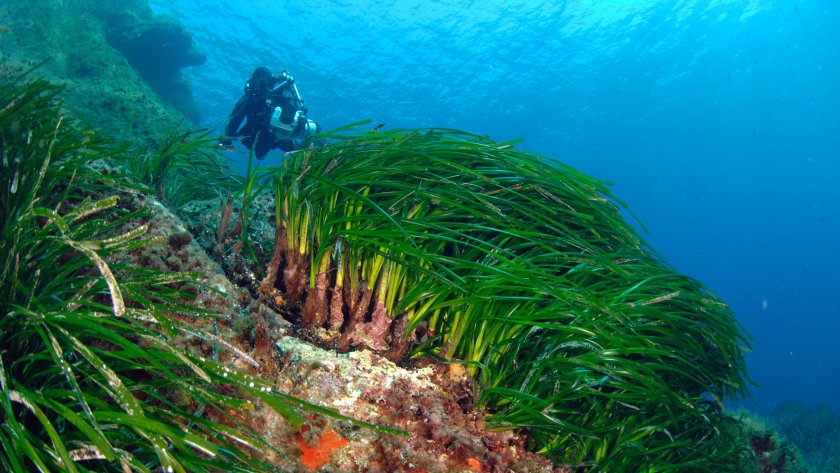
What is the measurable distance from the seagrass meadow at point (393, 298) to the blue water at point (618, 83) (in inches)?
1332

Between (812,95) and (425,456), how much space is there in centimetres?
9540

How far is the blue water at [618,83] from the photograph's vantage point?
43.2 meters

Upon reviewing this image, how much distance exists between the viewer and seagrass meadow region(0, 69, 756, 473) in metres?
1.17

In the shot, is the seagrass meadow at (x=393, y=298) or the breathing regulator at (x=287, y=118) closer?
the seagrass meadow at (x=393, y=298)

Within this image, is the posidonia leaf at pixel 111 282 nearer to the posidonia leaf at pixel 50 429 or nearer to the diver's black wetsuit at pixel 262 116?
the posidonia leaf at pixel 50 429

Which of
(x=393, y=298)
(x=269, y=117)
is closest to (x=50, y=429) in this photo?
(x=393, y=298)

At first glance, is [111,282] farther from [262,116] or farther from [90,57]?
[90,57]

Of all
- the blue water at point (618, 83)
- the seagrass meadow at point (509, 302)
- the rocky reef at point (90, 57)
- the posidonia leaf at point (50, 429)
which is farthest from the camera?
the blue water at point (618, 83)

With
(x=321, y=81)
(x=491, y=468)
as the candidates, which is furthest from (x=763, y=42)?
(x=491, y=468)

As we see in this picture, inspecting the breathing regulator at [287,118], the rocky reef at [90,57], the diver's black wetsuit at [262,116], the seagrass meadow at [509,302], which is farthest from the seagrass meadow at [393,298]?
the rocky reef at [90,57]

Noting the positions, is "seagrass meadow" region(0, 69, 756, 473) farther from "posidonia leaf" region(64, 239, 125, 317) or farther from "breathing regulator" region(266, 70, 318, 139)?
"breathing regulator" region(266, 70, 318, 139)

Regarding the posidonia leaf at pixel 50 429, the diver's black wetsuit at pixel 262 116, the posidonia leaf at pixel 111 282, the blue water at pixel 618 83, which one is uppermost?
the blue water at pixel 618 83

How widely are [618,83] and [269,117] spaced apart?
5944 cm

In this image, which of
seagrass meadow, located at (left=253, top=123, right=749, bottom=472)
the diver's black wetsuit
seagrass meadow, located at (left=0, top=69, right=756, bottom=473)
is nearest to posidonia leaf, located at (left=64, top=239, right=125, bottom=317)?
seagrass meadow, located at (left=0, top=69, right=756, bottom=473)
